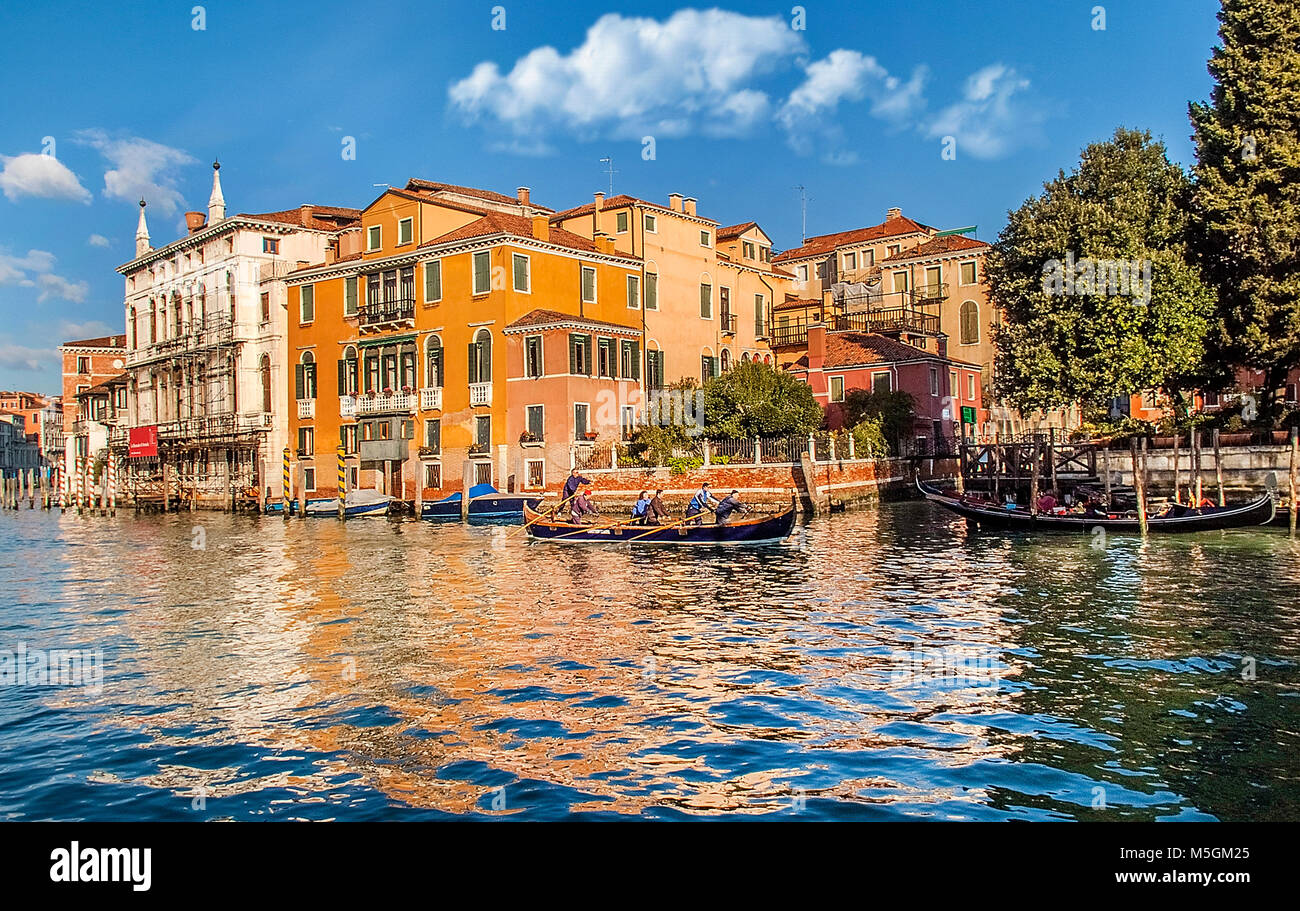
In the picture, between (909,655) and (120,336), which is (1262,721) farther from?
(120,336)

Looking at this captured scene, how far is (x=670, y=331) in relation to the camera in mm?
45969

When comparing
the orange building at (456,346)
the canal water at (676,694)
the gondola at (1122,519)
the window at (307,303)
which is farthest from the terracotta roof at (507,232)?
the canal water at (676,694)

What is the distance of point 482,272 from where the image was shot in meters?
41.4

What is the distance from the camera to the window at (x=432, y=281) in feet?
141

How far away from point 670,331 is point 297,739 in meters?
37.8

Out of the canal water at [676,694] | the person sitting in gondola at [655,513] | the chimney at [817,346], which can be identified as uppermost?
the chimney at [817,346]

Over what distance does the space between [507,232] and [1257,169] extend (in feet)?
84.4

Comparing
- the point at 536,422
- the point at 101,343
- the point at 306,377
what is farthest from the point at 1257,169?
the point at 101,343

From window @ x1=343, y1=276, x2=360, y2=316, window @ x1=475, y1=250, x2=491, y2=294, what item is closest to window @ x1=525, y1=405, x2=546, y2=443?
window @ x1=475, y1=250, x2=491, y2=294

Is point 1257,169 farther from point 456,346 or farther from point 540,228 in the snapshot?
point 456,346

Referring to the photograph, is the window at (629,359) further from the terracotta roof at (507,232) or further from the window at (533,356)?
the terracotta roof at (507,232)

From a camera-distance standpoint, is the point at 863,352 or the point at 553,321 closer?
the point at 553,321

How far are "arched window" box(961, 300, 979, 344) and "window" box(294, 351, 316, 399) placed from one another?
35.0 metres

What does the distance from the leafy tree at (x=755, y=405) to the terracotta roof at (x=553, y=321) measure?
205 inches
